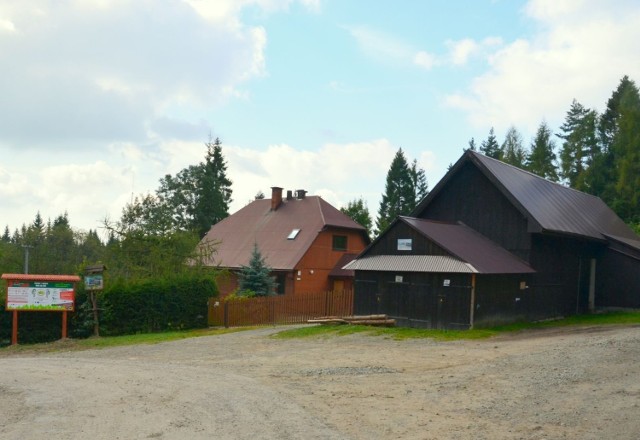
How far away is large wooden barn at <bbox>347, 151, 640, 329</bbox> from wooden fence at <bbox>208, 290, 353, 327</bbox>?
4.66 metres

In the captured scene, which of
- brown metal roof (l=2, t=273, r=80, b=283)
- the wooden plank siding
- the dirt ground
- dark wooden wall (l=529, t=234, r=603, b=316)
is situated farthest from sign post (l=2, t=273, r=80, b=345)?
dark wooden wall (l=529, t=234, r=603, b=316)

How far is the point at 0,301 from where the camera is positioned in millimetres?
24906

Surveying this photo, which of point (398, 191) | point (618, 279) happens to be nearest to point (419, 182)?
point (398, 191)

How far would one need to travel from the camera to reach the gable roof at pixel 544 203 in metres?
27.5

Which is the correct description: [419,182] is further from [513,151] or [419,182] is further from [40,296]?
[40,296]

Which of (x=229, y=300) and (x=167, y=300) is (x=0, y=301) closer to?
(x=167, y=300)

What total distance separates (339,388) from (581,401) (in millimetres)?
4493

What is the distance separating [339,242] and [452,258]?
62.1ft

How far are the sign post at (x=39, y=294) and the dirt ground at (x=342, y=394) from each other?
22.4 ft

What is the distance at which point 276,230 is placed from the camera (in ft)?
143

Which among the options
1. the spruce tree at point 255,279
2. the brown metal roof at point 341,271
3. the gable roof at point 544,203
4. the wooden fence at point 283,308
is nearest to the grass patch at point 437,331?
the gable roof at point 544,203

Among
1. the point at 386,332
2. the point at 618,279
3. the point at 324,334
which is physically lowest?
the point at 324,334

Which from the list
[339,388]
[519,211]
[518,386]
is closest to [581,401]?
[518,386]

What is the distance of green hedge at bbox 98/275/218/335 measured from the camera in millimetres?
27234
